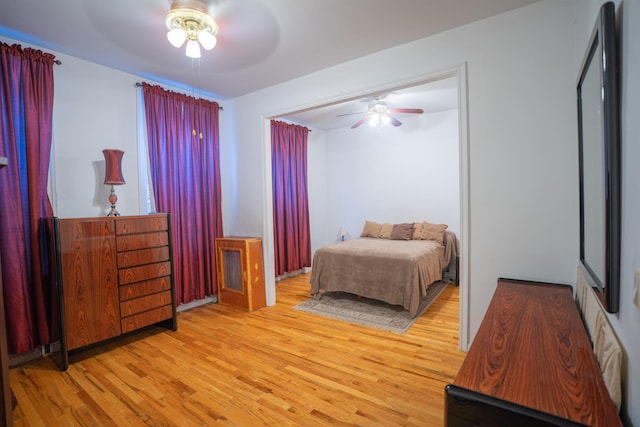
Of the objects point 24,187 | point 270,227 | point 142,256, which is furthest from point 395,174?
point 24,187

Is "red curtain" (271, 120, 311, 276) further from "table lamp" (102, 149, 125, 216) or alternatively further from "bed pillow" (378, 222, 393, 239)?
"table lamp" (102, 149, 125, 216)

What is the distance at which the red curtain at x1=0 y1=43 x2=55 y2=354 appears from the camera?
7.54 ft

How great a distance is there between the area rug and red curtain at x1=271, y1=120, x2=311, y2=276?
116cm

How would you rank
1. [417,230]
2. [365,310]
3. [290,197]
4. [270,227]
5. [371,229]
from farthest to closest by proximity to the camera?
[371,229] → [290,197] → [417,230] → [270,227] → [365,310]

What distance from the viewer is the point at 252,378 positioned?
2.17 m

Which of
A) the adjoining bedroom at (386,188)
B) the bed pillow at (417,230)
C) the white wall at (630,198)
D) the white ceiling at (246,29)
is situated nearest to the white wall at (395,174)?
the adjoining bedroom at (386,188)

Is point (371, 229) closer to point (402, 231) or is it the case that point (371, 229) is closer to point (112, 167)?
point (402, 231)

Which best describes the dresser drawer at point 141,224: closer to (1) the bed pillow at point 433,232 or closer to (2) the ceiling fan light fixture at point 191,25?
(2) the ceiling fan light fixture at point 191,25

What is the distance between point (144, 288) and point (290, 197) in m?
2.64

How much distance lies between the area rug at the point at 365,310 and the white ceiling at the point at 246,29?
104 inches

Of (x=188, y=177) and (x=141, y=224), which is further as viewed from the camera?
(x=188, y=177)

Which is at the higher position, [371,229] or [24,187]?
[24,187]

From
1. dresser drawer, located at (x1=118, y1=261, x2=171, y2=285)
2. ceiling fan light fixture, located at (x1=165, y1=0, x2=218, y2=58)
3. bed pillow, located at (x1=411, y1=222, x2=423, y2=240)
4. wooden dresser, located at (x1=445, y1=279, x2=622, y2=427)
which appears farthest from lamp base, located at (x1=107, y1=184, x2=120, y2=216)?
bed pillow, located at (x1=411, y1=222, x2=423, y2=240)

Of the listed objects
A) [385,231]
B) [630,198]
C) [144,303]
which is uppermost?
[630,198]
